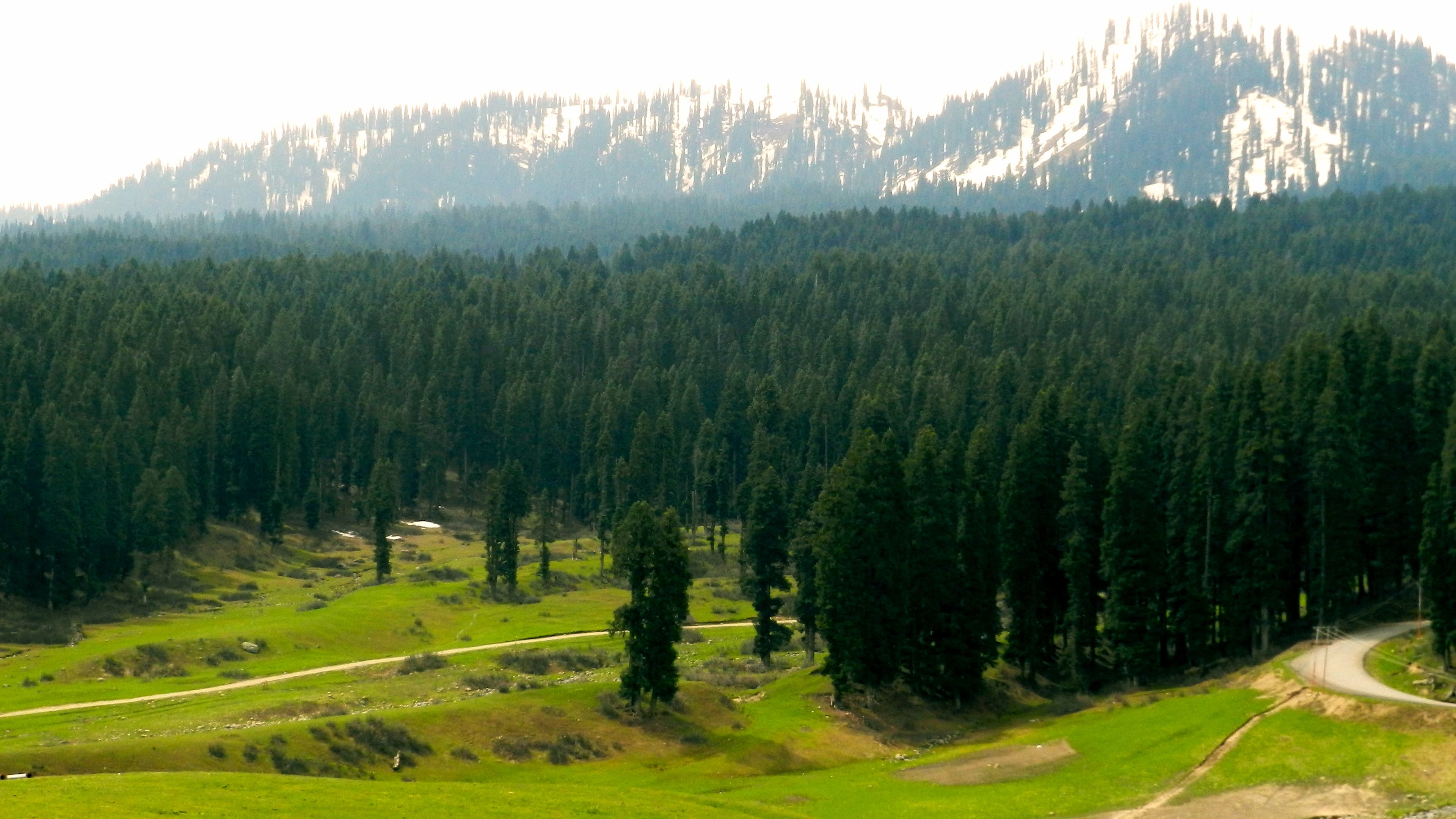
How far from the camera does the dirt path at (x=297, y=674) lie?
70.5m

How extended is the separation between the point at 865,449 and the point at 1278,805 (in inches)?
1172

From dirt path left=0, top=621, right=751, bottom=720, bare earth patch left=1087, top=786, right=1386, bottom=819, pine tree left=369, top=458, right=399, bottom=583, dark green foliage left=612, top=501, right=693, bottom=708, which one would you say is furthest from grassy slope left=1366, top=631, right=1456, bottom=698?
pine tree left=369, top=458, right=399, bottom=583

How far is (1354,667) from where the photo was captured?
225 ft

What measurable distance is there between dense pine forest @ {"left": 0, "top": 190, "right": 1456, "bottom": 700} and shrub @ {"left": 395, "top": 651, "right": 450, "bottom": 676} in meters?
18.7

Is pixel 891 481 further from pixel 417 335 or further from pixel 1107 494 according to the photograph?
pixel 417 335

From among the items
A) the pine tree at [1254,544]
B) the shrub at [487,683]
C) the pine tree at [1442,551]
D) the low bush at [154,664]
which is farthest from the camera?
the low bush at [154,664]

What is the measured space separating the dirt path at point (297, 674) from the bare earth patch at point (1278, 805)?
148 feet

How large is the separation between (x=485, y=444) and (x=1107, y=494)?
341 feet

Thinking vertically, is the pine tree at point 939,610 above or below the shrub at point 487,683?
above

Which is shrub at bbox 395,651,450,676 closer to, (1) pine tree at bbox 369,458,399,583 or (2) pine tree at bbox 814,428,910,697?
(2) pine tree at bbox 814,428,910,697

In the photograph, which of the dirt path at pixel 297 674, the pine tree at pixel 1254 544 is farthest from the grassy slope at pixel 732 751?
the pine tree at pixel 1254 544

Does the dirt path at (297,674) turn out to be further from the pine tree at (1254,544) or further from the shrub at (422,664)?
the pine tree at (1254,544)

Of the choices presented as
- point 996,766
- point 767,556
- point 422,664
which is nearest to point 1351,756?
point 996,766

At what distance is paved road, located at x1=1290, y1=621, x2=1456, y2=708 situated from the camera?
6181cm
